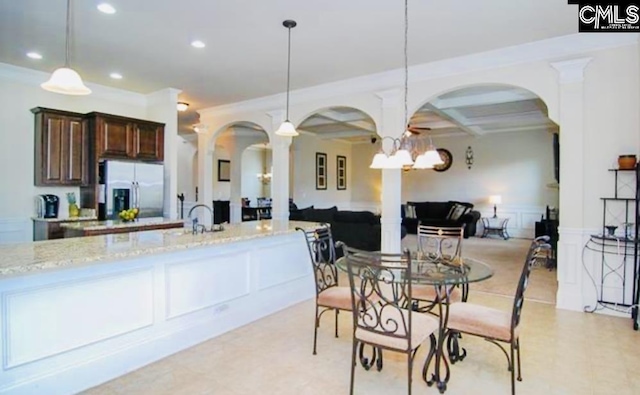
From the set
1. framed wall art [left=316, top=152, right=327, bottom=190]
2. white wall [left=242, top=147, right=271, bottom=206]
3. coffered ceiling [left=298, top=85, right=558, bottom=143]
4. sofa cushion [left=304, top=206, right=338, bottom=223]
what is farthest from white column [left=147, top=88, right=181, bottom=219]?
white wall [left=242, top=147, right=271, bottom=206]

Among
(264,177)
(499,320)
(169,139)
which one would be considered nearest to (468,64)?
(499,320)

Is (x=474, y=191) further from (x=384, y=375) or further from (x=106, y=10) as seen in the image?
(x=106, y=10)

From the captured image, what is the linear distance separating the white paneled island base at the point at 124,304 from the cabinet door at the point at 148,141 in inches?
116

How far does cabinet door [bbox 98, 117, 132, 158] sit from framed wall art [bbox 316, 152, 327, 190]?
590 centimetres

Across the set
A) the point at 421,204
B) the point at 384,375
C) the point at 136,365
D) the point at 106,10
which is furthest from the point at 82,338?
the point at 421,204

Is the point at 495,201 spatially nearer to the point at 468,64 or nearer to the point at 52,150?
the point at 468,64

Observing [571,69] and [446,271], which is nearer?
[446,271]

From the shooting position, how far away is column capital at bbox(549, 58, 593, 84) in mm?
3963

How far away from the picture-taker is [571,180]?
405cm

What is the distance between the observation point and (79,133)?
18.0 feet

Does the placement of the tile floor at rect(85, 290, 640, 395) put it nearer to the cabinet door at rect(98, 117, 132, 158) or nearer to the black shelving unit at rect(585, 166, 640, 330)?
the black shelving unit at rect(585, 166, 640, 330)

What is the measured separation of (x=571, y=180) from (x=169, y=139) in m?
5.77

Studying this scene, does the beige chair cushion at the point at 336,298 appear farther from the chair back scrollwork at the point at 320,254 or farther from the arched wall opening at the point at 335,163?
the arched wall opening at the point at 335,163

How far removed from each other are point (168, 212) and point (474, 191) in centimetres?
815
